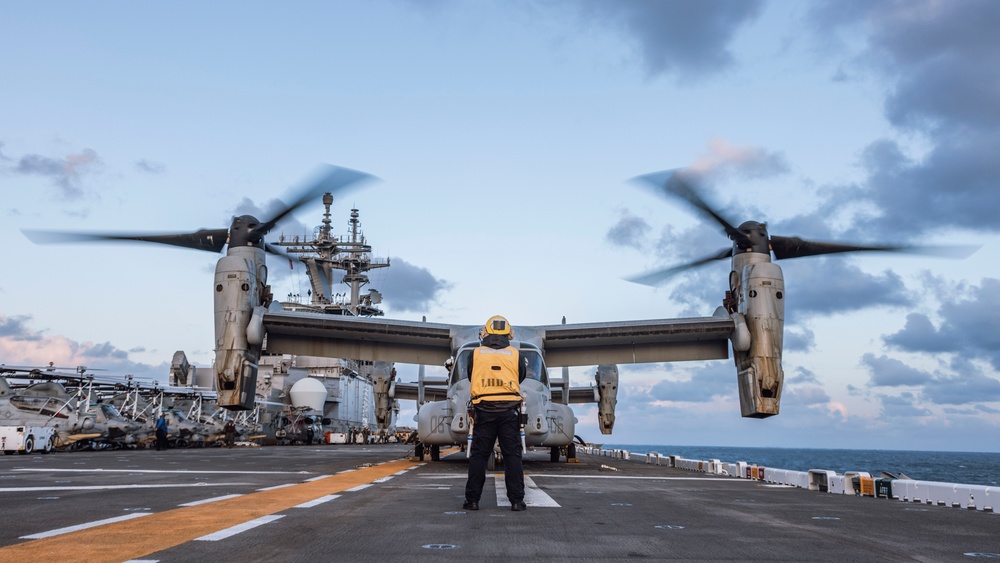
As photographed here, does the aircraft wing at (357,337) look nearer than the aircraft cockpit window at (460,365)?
No

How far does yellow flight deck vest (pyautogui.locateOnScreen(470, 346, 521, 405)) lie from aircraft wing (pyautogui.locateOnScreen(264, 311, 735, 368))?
11307 mm

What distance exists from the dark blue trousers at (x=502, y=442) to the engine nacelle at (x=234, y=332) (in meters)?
13.4

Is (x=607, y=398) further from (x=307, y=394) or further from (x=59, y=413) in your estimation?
(x=307, y=394)

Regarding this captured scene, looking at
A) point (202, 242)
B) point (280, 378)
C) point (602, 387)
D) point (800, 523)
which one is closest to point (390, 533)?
point (800, 523)

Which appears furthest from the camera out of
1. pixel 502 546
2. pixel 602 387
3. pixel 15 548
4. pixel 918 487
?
pixel 602 387

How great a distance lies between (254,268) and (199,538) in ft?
53.5

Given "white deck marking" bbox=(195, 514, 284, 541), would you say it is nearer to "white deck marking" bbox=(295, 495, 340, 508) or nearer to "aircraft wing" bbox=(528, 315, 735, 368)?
"white deck marking" bbox=(295, 495, 340, 508)

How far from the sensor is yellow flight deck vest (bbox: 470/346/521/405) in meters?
8.36

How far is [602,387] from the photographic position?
36812mm

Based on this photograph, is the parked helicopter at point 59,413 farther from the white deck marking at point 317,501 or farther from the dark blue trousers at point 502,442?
the dark blue trousers at point 502,442

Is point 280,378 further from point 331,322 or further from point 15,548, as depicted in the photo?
point 15,548

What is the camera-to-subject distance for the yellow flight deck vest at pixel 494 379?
836cm

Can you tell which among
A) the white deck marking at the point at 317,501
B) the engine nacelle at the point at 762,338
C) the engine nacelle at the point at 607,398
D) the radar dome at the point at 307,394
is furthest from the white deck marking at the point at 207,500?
the radar dome at the point at 307,394

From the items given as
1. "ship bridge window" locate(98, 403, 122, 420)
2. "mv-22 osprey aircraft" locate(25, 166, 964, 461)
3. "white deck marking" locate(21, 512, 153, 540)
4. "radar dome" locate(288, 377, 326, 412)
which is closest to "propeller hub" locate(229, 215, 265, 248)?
"mv-22 osprey aircraft" locate(25, 166, 964, 461)
